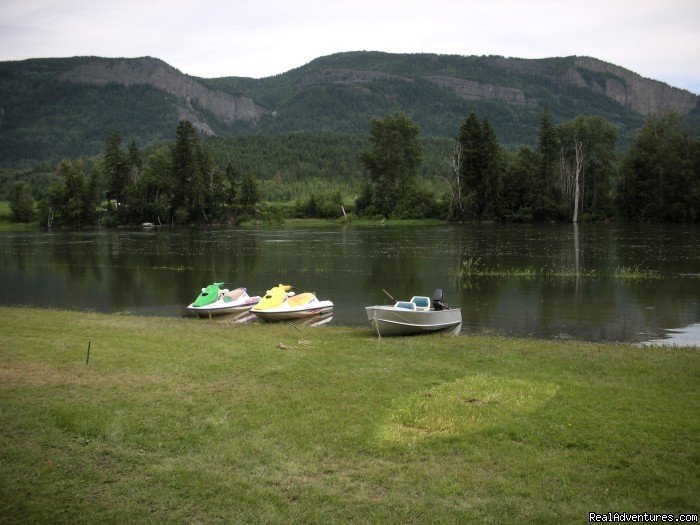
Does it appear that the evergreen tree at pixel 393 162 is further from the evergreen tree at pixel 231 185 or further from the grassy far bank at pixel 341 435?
the grassy far bank at pixel 341 435

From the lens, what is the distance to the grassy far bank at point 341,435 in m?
6.75

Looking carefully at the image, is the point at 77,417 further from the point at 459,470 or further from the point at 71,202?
the point at 71,202

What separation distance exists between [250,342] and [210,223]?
311 ft

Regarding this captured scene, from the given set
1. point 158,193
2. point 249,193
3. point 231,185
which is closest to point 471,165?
point 249,193

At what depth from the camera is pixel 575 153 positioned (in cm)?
9494

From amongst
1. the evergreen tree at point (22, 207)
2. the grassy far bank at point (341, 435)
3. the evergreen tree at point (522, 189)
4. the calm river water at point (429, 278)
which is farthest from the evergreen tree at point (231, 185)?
the grassy far bank at point (341, 435)

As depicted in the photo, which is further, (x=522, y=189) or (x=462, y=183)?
(x=462, y=183)

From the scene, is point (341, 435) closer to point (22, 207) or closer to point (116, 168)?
point (116, 168)

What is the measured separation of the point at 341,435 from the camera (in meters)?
8.70

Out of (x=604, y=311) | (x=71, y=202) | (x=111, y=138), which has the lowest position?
(x=604, y=311)

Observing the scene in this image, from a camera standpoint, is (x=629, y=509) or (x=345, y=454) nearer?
(x=629, y=509)

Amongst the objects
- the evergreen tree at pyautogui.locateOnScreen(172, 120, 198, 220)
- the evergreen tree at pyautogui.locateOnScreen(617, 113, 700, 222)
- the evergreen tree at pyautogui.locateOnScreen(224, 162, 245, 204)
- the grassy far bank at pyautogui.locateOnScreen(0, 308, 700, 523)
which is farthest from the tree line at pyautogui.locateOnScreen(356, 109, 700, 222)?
the grassy far bank at pyautogui.locateOnScreen(0, 308, 700, 523)

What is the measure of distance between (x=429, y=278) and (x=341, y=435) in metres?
25.2

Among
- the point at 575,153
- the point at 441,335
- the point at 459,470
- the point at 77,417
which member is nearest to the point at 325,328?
the point at 441,335
